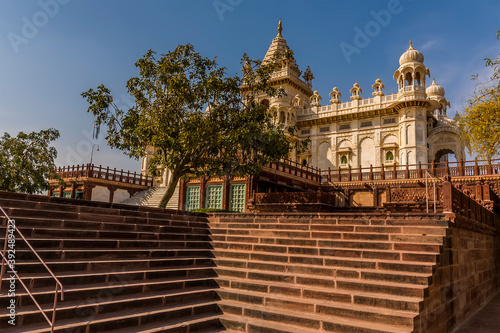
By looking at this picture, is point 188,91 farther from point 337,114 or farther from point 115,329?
point 337,114

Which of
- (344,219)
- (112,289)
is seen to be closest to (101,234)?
(112,289)

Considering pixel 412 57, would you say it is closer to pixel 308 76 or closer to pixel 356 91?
pixel 356 91

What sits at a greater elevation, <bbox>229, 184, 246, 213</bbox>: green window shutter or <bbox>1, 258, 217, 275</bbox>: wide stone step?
<bbox>229, 184, 246, 213</bbox>: green window shutter

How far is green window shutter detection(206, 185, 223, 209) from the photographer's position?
22.4m

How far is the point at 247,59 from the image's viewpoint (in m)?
15.3

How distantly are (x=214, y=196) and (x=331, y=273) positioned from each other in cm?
1602

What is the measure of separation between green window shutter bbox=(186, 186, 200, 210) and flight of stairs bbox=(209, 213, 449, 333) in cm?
1418

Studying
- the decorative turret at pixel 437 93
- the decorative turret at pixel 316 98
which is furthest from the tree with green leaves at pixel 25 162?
the decorative turret at pixel 437 93

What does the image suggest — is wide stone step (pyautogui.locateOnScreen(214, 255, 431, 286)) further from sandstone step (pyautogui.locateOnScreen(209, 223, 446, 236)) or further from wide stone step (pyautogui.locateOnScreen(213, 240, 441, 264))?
sandstone step (pyautogui.locateOnScreen(209, 223, 446, 236))

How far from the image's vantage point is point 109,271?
675cm

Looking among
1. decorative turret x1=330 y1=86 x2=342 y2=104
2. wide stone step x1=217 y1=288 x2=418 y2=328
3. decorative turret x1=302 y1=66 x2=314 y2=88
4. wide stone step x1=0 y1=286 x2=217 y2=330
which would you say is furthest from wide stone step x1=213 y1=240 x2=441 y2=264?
decorative turret x1=302 y1=66 x2=314 y2=88

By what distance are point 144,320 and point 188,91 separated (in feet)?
33.8

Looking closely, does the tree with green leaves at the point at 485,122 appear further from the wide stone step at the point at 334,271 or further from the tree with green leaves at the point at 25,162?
the tree with green leaves at the point at 25,162

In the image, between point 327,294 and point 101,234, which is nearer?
point 327,294
